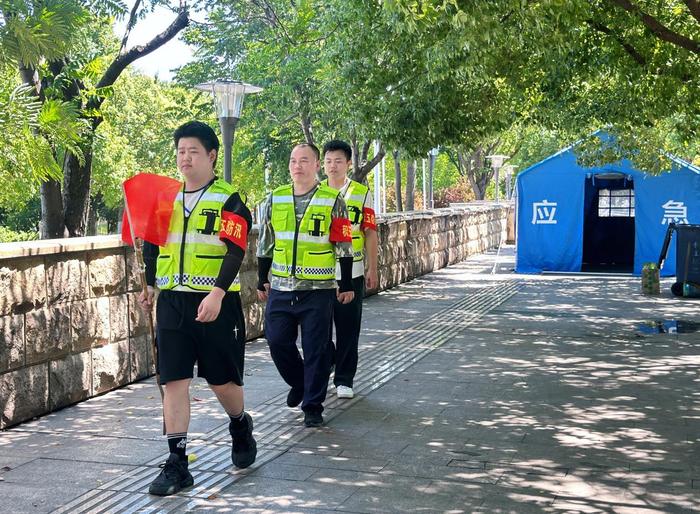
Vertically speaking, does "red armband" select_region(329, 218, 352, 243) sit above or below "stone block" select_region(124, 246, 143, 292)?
above

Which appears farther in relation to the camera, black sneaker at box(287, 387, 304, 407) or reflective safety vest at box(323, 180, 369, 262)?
reflective safety vest at box(323, 180, 369, 262)

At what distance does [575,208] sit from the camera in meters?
21.8

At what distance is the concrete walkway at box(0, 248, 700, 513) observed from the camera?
5164mm

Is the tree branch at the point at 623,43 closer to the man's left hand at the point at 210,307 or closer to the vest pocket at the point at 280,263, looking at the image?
the vest pocket at the point at 280,263

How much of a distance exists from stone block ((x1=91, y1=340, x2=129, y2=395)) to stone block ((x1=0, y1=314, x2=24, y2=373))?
3.05ft

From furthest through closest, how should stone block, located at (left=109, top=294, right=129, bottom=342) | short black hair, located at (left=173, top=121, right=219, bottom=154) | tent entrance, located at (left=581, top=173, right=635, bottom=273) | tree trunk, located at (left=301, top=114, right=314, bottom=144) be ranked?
1. tent entrance, located at (left=581, top=173, right=635, bottom=273)
2. tree trunk, located at (left=301, top=114, right=314, bottom=144)
3. stone block, located at (left=109, top=294, right=129, bottom=342)
4. short black hair, located at (left=173, top=121, right=219, bottom=154)

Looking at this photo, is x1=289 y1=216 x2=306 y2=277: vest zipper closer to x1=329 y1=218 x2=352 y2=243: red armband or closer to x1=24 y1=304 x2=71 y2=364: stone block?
x1=329 y1=218 x2=352 y2=243: red armband

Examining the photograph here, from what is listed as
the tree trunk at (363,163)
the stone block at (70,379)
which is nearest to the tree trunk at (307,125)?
the tree trunk at (363,163)

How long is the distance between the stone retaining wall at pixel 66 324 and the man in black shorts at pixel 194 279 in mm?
1752

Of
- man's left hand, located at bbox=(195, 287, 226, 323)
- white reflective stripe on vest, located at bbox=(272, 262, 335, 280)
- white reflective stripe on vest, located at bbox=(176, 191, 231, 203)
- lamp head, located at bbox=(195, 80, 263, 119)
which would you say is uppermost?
lamp head, located at bbox=(195, 80, 263, 119)

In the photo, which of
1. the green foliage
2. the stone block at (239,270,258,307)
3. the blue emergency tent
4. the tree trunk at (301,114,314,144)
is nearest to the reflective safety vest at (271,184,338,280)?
the stone block at (239,270,258,307)

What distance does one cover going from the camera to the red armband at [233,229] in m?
5.33

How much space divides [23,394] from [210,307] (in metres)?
2.30

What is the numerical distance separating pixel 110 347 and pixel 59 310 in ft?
2.56
